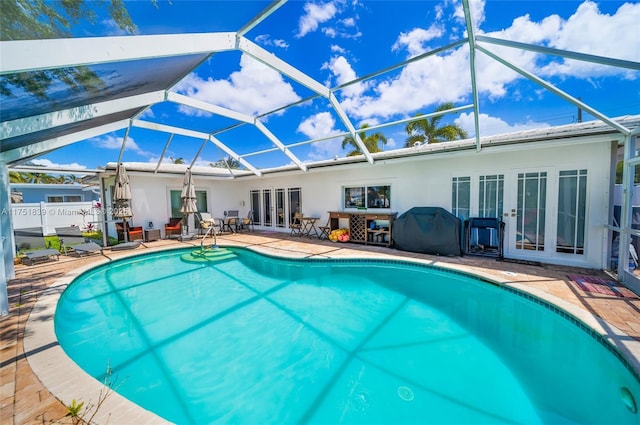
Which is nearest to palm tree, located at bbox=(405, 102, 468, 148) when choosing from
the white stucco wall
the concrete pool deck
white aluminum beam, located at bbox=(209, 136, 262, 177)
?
the white stucco wall

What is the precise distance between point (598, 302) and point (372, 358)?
→ 12.8ft

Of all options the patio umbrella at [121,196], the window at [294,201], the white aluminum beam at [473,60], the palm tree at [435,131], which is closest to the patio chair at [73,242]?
the patio umbrella at [121,196]

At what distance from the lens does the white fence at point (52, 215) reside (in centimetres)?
1305

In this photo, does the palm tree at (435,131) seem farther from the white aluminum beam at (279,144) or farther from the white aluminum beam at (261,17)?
the white aluminum beam at (261,17)

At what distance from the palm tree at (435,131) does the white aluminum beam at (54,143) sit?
14078 millimetres

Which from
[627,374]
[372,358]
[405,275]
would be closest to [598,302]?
[627,374]

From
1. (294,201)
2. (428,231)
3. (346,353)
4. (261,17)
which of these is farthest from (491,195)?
(294,201)

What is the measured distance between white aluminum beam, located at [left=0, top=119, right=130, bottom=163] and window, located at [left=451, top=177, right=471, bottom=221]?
10055mm

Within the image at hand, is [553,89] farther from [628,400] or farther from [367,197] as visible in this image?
[367,197]

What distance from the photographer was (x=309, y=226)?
1196cm

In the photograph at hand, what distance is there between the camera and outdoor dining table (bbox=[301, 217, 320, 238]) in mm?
11344

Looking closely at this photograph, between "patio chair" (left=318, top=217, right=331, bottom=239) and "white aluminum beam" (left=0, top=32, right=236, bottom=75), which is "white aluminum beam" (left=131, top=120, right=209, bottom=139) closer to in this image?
"white aluminum beam" (left=0, top=32, right=236, bottom=75)

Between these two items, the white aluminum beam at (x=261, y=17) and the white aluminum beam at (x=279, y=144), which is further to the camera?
the white aluminum beam at (x=279, y=144)

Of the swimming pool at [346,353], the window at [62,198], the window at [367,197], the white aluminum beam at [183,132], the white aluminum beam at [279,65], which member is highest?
the white aluminum beam at [279,65]
